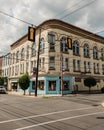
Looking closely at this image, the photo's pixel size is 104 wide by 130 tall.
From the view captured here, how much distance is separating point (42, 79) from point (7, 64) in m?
25.0

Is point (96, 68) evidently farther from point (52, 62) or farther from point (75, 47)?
point (52, 62)

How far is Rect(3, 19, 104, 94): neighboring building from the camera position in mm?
36938

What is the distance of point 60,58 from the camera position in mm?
37031

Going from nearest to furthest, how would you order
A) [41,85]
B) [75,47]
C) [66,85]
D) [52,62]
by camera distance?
[52,62] → [41,85] → [66,85] → [75,47]

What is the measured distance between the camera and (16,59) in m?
51.5

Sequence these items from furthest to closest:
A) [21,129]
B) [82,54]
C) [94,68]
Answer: [94,68], [82,54], [21,129]

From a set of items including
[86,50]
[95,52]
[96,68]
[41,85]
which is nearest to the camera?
[41,85]

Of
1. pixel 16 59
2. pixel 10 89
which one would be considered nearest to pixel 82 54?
pixel 16 59

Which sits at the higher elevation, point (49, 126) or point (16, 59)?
point (16, 59)

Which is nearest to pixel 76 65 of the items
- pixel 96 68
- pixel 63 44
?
pixel 63 44

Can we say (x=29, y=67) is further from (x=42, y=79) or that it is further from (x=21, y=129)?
(x=21, y=129)

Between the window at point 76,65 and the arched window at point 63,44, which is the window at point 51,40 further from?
the window at point 76,65

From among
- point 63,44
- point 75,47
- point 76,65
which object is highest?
point 63,44

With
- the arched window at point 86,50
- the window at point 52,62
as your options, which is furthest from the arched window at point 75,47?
the window at point 52,62
